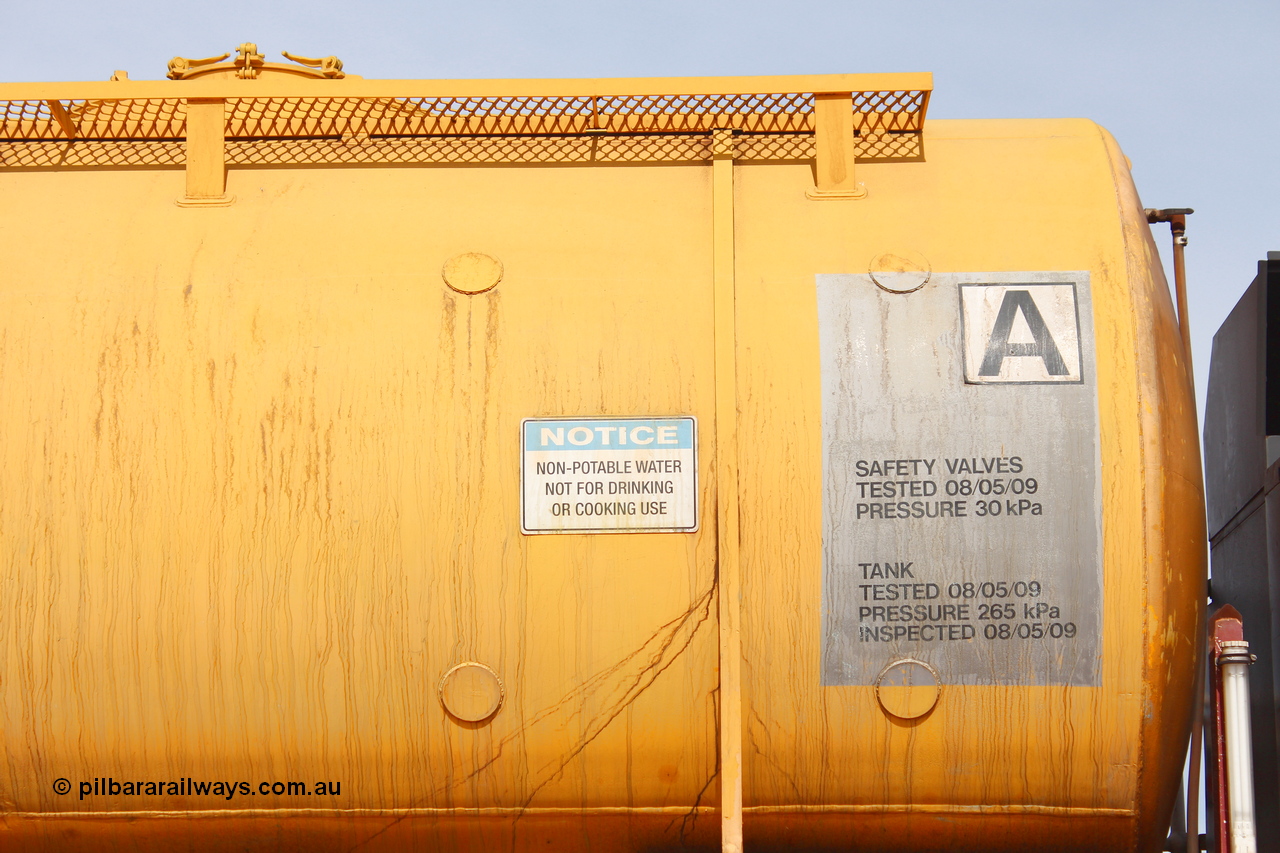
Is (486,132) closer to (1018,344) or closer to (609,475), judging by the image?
(609,475)

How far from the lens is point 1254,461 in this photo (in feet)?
15.5

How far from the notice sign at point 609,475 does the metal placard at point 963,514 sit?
0.44m

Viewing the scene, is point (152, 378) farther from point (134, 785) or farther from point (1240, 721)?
point (1240, 721)

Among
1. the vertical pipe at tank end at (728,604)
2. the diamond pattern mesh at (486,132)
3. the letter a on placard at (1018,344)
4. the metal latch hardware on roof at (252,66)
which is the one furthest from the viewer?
the metal latch hardware on roof at (252,66)

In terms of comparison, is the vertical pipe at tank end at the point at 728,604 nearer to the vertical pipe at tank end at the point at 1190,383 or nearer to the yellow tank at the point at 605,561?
the yellow tank at the point at 605,561

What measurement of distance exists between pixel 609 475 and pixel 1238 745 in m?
2.06

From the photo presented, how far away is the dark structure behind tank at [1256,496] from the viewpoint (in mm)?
4441

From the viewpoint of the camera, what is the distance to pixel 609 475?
332cm

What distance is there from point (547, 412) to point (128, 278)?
1.41 meters

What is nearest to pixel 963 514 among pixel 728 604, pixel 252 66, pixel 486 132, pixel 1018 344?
pixel 1018 344

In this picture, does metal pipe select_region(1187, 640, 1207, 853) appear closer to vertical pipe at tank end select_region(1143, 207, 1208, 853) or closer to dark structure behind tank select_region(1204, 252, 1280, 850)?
vertical pipe at tank end select_region(1143, 207, 1208, 853)

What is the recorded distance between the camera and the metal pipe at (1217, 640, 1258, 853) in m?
3.32

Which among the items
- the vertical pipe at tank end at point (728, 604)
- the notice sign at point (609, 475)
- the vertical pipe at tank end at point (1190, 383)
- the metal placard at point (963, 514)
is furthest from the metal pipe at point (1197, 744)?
the notice sign at point (609, 475)

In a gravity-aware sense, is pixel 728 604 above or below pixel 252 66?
below
